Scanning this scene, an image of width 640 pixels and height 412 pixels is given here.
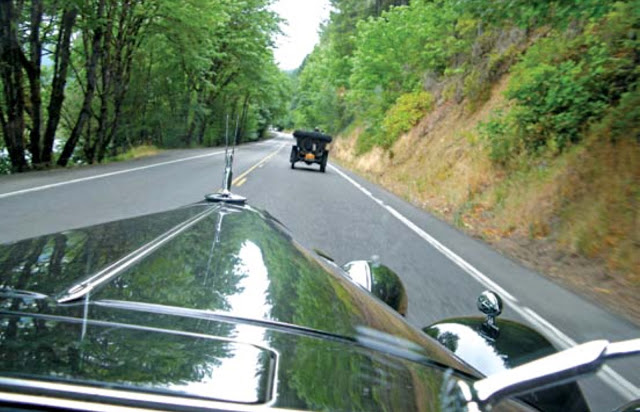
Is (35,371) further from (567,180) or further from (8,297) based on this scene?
(567,180)

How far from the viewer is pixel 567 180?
10.5m

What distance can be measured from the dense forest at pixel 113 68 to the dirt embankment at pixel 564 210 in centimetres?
547

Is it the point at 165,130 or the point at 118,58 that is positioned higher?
the point at 118,58

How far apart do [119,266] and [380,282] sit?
161 cm

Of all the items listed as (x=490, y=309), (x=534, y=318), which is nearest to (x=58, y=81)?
(x=534, y=318)

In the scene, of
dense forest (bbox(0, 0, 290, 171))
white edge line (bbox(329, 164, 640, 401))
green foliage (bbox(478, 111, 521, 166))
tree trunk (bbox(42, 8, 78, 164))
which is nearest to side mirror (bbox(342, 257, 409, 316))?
white edge line (bbox(329, 164, 640, 401))

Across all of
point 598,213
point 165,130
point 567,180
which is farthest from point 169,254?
point 165,130

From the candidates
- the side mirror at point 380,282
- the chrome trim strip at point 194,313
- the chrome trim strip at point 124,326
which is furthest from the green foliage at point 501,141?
the chrome trim strip at point 124,326

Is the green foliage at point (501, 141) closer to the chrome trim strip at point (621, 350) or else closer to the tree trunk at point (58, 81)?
the chrome trim strip at point (621, 350)

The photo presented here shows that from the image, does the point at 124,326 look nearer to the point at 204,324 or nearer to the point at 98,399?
the point at 204,324

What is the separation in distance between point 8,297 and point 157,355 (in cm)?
51

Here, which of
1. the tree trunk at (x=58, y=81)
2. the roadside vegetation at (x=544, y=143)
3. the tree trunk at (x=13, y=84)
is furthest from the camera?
the tree trunk at (x=58, y=81)

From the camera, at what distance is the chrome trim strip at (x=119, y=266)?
1.39 metres

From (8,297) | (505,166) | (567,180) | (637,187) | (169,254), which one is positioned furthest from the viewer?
(505,166)
